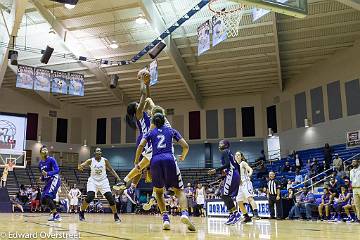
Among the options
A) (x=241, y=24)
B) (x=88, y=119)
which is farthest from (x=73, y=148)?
(x=241, y=24)

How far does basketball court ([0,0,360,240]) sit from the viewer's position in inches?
761

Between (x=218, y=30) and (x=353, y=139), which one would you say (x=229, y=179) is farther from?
(x=353, y=139)

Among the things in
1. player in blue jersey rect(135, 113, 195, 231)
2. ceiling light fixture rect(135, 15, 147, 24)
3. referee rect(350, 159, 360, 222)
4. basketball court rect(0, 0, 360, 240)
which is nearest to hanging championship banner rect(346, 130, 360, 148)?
basketball court rect(0, 0, 360, 240)

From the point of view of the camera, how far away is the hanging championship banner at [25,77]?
20.0m

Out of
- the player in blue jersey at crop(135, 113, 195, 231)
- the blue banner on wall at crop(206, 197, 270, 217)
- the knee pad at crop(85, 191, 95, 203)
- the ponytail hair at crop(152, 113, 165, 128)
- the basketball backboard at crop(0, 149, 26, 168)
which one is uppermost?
the basketball backboard at crop(0, 149, 26, 168)

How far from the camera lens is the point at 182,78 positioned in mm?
25328

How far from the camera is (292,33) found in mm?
21141

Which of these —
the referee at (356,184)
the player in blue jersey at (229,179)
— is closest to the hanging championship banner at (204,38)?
the referee at (356,184)

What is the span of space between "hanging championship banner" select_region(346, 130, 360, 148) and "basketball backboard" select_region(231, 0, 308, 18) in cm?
1409

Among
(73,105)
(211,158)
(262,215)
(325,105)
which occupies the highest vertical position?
(73,105)

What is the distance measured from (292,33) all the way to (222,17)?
291 inches

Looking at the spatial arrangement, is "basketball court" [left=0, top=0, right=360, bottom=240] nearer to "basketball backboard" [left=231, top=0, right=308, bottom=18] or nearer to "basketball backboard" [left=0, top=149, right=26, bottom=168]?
"basketball backboard" [left=0, top=149, right=26, bottom=168]

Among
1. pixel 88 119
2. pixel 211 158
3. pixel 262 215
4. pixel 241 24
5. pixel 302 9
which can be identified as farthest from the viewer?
pixel 88 119

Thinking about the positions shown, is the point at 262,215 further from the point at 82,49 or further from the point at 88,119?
the point at 88,119
